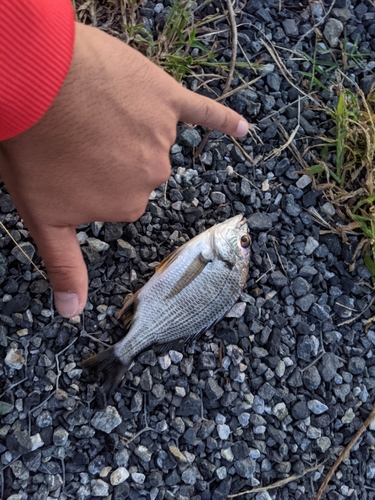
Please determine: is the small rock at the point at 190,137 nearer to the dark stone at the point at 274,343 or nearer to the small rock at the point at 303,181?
the small rock at the point at 303,181

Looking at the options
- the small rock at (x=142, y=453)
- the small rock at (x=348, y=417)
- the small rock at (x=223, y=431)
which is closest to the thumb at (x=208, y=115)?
the small rock at (x=223, y=431)

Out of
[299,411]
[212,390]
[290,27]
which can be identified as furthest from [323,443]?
[290,27]

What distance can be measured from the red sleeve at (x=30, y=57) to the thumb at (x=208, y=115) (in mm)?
544

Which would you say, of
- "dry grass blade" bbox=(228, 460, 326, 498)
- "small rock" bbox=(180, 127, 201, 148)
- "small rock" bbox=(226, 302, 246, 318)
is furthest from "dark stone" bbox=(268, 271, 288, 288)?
"dry grass blade" bbox=(228, 460, 326, 498)

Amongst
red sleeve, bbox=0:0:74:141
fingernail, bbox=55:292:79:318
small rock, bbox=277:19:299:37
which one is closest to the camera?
red sleeve, bbox=0:0:74:141

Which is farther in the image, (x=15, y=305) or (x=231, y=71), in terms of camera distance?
(x=231, y=71)

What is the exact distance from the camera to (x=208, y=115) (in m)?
1.94

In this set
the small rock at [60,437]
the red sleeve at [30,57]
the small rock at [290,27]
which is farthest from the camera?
the small rock at [290,27]

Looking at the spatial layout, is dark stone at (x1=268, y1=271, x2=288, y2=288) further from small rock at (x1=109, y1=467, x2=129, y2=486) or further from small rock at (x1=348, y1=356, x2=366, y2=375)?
small rock at (x1=109, y1=467, x2=129, y2=486)

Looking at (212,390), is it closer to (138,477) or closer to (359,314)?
(138,477)

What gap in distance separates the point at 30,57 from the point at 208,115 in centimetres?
79

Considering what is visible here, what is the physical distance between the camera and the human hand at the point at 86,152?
157cm

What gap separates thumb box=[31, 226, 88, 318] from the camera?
5.33 feet

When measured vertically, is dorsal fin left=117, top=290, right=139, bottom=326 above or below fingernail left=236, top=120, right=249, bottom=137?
below
